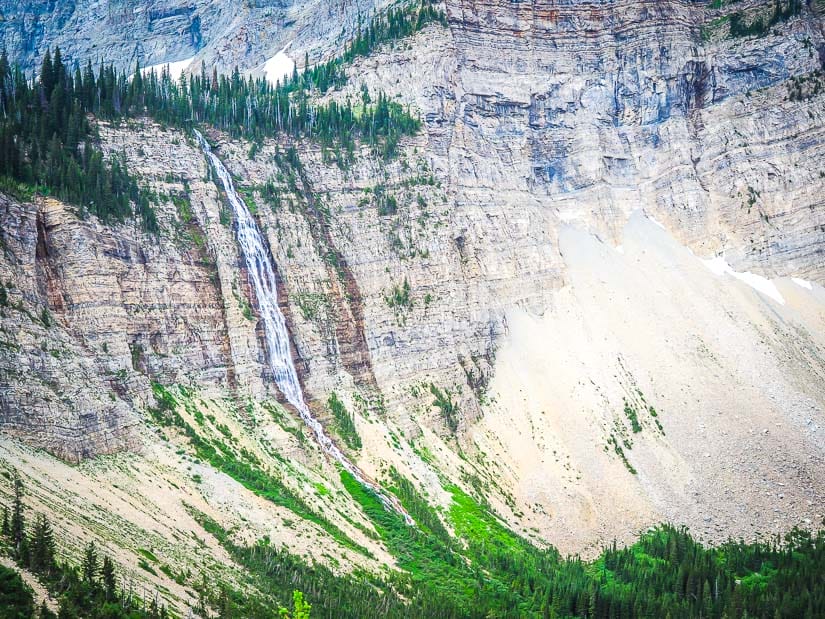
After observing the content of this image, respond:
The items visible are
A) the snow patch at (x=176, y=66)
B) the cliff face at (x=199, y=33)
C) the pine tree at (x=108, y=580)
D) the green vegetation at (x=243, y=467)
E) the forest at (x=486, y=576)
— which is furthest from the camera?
the snow patch at (x=176, y=66)

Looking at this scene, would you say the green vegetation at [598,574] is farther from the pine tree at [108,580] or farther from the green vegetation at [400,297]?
the pine tree at [108,580]

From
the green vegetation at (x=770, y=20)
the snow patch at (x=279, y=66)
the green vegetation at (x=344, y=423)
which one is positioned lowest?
the green vegetation at (x=344, y=423)

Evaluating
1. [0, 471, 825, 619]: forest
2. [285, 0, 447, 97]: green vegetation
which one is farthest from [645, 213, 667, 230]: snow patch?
[0, 471, 825, 619]: forest

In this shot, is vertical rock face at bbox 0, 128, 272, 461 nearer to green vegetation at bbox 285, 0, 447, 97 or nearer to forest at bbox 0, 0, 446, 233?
forest at bbox 0, 0, 446, 233

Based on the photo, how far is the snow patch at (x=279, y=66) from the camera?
156 m

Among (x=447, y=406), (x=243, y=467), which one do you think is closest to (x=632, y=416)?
(x=447, y=406)

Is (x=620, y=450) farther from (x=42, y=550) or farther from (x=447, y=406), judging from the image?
(x=42, y=550)

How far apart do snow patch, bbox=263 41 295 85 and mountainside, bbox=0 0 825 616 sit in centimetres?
1195

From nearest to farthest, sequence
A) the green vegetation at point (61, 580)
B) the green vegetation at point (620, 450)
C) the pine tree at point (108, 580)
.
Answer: the green vegetation at point (61, 580), the pine tree at point (108, 580), the green vegetation at point (620, 450)

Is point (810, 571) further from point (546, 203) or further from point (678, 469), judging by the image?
point (546, 203)

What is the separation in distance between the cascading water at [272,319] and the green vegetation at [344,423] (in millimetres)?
1718

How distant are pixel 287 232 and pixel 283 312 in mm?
10195

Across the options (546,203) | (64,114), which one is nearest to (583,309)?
(546,203)

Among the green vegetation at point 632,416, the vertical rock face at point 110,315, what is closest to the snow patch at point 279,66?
the vertical rock face at point 110,315
